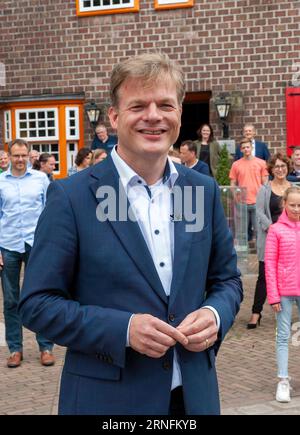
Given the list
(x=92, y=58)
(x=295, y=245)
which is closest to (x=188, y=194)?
(x=295, y=245)

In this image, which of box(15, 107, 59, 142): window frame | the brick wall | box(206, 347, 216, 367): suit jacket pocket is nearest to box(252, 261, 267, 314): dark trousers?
box(206, 347, 216, 367): suit jacket pocket

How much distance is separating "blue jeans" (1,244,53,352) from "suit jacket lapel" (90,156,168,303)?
15.2ft

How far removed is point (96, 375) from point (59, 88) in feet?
46.1

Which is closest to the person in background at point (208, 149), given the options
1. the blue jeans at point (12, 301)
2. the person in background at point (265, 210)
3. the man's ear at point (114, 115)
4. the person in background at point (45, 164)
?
the person in background at point (45, 164)

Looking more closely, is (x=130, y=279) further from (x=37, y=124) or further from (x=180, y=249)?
(x=37, y=124)

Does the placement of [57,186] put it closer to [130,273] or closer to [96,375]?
[130,273]

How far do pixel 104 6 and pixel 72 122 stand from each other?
254 centimetres

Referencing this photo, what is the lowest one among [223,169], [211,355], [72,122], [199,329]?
[223,169]

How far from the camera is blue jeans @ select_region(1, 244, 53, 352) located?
6.99 meters

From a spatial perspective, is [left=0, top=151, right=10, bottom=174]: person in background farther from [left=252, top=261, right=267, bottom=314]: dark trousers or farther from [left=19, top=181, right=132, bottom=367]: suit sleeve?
[left=19, top=181, right=132, bottom=367]: suit sleeve

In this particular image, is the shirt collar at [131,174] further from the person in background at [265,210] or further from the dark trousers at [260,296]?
the dark trousers at [260,296]

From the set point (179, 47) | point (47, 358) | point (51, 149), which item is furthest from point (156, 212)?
point (51, 149)

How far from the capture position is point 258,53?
14461mm

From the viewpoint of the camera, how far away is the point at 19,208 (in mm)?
7090
